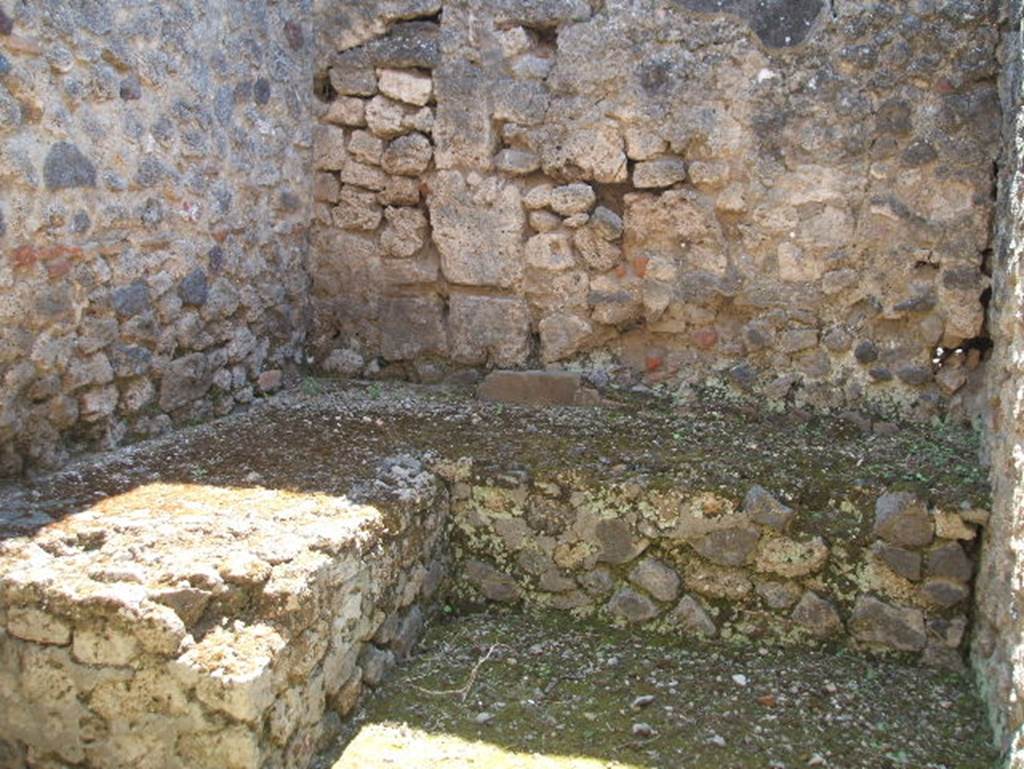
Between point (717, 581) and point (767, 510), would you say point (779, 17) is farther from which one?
point (717, 581)

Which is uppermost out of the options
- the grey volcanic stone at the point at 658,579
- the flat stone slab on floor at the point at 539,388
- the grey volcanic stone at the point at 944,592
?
the flat stone slab on floor at the point at 539,388

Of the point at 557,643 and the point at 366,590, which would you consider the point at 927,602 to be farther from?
the point at 366,590

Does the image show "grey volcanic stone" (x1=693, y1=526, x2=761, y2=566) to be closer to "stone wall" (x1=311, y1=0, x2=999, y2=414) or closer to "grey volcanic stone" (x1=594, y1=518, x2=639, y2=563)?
"grey volcanic stone" (x1=594, y1=518, x2=639, y2=563)

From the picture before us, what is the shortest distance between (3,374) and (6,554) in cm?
55

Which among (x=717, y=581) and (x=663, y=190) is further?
(x=663, y=190)

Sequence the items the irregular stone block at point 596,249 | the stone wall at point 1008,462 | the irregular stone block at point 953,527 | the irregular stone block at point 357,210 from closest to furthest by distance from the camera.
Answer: the stone wall at point 1008,462 < the irregular stone block at point 953,527 < the irregular stone block at point 596,249 < the irregular stone block at point 357,210

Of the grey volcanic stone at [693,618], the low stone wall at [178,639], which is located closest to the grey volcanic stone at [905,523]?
the grey volcanic stone at [693,618]

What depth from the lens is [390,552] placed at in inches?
107

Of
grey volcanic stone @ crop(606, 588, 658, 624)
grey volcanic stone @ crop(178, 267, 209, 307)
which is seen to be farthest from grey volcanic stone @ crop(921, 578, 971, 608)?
grey volcanic stone @ crop(178, 267, 209, 307)

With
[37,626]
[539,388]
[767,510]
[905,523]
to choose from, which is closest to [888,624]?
[905,523]

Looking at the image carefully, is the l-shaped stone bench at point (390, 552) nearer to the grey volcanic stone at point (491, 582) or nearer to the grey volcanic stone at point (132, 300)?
the grey volcanic stone at point (491, 582)

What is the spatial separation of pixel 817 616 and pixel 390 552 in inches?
46.8

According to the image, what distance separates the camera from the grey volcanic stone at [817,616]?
2.82 metres

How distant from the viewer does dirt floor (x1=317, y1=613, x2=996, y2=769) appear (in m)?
2.38
